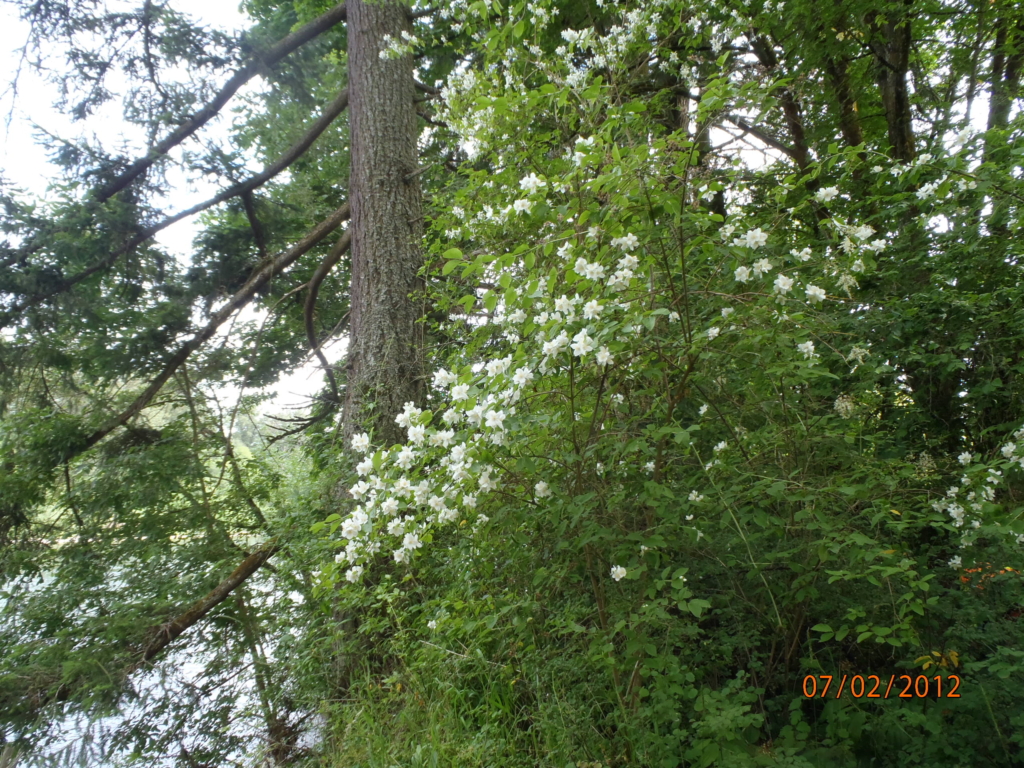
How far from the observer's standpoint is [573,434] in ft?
7.53

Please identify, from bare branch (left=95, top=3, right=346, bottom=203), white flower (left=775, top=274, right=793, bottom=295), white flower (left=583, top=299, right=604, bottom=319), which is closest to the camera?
white flower (left=583, top=299, right=604, bottom=319)

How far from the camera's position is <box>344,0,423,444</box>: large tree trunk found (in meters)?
4.56

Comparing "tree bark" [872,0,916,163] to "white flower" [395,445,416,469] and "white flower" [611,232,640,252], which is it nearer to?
"white flower" [611,232,640,252]

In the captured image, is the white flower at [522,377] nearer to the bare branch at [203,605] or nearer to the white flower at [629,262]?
the white flower at [629,262]

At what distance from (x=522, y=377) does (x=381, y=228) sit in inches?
133

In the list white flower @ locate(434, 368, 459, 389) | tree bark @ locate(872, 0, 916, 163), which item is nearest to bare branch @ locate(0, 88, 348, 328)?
tree bark @ locate(872, 0, 916, 163)

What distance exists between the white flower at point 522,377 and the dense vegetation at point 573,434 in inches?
3.2

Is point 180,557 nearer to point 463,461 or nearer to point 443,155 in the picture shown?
point 463,461

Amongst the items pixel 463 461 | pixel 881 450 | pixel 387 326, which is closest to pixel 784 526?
pixel 463 461

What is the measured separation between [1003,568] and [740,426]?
1223 mm

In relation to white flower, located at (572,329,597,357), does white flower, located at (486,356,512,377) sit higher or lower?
higher

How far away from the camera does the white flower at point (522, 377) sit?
2.02m
